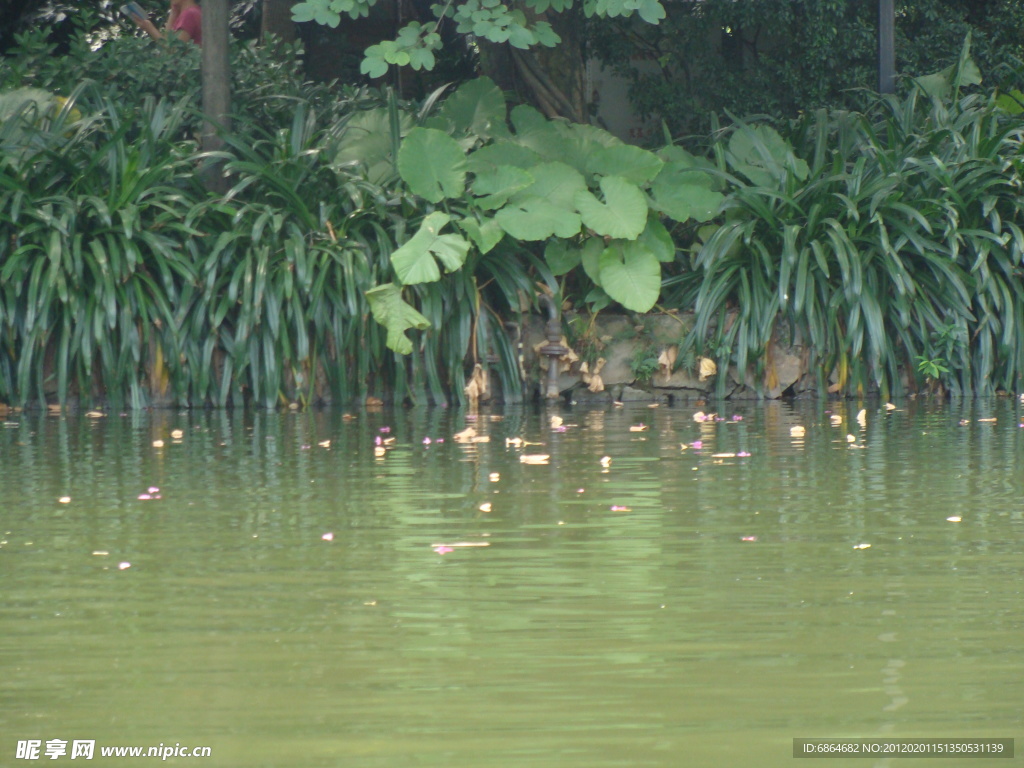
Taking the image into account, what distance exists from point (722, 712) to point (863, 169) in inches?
314

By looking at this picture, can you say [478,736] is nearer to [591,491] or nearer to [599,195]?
[591,491]

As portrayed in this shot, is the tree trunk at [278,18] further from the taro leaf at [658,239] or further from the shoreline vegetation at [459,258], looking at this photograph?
the taro leaf at [658,239]

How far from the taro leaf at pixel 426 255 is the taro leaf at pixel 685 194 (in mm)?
1702

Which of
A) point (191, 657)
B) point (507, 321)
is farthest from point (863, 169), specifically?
point (191, 657)

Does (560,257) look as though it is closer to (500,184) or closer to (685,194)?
(500,184)

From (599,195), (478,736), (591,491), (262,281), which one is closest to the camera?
(478,736)

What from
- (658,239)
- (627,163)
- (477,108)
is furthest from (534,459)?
(477,108)

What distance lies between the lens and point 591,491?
17.3ft

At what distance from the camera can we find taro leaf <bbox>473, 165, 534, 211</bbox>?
9.54m

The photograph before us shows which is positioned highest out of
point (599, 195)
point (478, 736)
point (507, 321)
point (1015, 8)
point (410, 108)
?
point (1015, 8)

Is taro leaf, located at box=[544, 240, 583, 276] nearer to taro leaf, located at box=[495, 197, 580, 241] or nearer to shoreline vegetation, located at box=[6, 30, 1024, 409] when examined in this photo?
shoreline vegetation, located at box=[6, 30, 1024, 409]

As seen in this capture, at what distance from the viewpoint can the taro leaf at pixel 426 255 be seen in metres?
8.80

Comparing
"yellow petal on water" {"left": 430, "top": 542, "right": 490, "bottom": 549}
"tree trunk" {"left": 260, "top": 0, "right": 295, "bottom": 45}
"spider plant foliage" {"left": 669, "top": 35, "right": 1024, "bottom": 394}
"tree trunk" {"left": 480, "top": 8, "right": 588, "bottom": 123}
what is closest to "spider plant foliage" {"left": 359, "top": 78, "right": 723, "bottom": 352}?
"spider plant foliage" {"left": 669, "top": 35, "right": 1024, "bottom": 394}

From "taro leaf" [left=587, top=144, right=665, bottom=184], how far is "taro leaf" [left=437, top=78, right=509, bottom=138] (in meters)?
0.89
